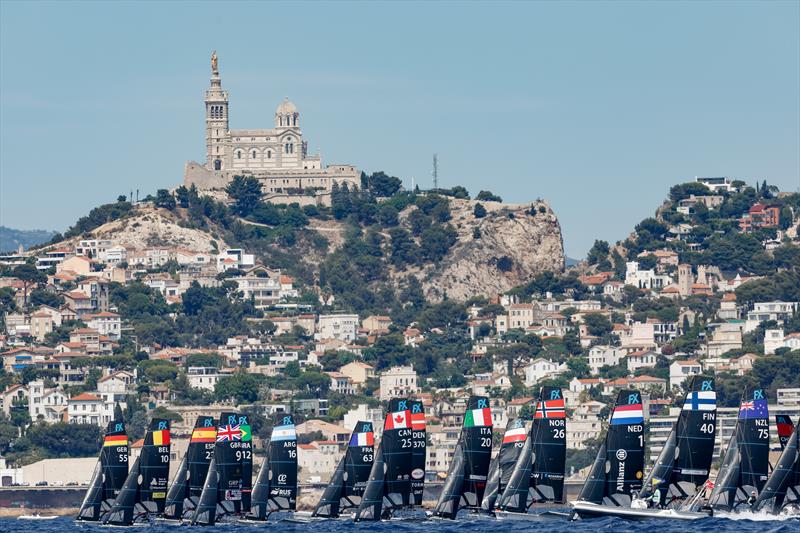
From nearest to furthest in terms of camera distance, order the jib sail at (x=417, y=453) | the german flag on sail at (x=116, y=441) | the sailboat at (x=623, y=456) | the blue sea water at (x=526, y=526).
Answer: the blue sea water at (x=526, y=526), the sailboat at (x=623, y=456), the jib sail at (x=417, y=453), the german flag on sail at (x=116, y=441)

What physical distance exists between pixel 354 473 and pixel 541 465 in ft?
26.0

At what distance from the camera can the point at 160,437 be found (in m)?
88.1

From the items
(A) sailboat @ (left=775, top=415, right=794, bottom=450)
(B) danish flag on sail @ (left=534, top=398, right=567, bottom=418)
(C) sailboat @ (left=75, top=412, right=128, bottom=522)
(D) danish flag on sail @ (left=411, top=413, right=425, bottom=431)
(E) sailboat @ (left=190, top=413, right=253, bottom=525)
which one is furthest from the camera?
(C) sailboat @ (left=75, top=412, right=128, bottom=522)

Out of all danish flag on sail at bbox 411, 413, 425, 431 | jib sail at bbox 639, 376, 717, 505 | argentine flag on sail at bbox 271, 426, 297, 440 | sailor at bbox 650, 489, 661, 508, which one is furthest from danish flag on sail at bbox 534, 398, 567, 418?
argentine flag on sail at bbox 271, 426, 297, 440

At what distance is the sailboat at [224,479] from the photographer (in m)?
Result: 85.1

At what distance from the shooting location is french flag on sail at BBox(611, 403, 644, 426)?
3130 inches

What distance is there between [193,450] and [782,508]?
894 inches

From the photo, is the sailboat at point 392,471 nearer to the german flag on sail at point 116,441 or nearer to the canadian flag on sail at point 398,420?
the canadian flag on sail at point 398,420

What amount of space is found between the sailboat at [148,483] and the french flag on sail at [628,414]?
18.3 m

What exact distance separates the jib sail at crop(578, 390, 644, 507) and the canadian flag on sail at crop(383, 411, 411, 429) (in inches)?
304

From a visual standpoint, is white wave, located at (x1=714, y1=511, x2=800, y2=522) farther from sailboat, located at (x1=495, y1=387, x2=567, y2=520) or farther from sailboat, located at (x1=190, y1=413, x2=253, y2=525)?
sailboat, located at (x1=190, y1=413, x2=253, y2=525)

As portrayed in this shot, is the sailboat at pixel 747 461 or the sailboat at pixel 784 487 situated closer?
the sailboat at pixel 784 487

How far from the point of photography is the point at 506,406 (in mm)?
172875

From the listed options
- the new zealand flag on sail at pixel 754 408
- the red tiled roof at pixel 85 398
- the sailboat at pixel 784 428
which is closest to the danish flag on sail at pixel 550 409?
the new zealand flag on sail at pixel 754 408
